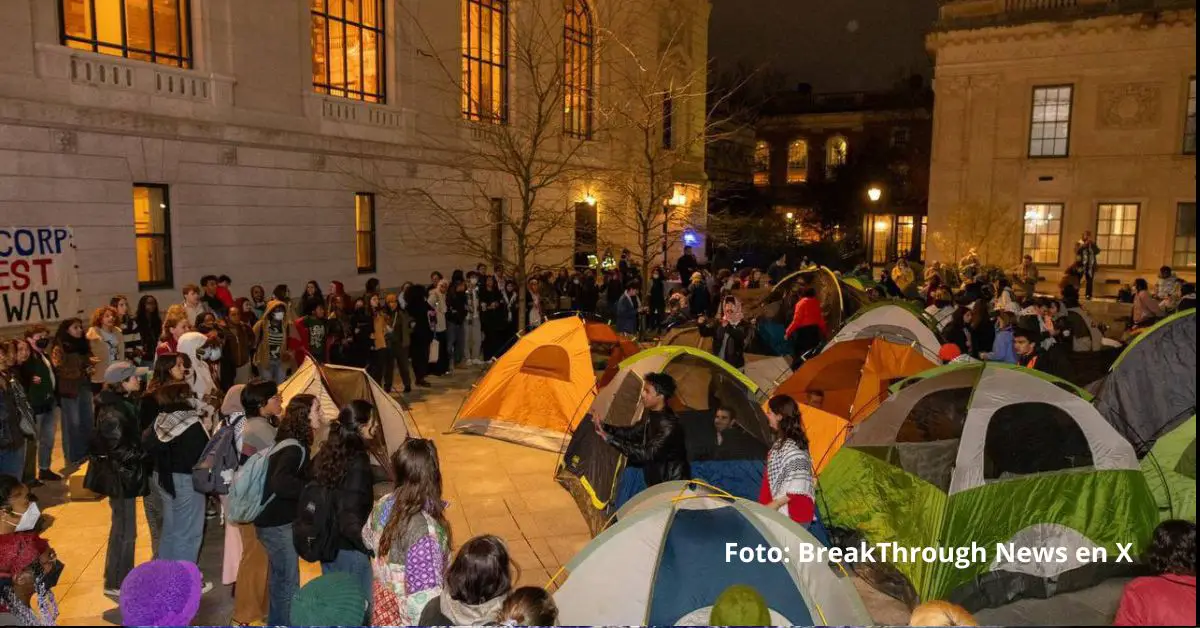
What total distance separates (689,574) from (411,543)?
1681 millimetres

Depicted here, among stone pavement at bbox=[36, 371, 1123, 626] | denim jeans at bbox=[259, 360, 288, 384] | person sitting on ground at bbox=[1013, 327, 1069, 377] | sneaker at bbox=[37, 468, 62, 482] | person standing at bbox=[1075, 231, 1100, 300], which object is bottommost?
stone pavement at bbox=[36, 371, 1123, 626]

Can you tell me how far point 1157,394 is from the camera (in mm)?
7664

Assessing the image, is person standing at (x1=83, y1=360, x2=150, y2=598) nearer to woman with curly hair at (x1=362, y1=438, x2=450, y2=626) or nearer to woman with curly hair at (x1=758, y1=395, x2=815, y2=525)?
woman with curly hair at (x1=362, y1=438, x2=450, y2=626)

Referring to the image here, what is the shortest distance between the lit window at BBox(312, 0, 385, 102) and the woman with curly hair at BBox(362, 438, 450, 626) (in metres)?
15.1

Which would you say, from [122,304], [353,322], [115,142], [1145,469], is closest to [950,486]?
[1145,469]

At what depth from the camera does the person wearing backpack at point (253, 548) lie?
5.59m

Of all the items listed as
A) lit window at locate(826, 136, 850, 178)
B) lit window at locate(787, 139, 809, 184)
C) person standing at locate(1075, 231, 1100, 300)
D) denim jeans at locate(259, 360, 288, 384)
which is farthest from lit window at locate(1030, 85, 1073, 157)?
denim jeans at locate(259, 360, 288, 384)

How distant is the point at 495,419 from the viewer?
10.7 m

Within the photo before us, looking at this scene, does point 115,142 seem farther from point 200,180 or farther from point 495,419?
point 495,419

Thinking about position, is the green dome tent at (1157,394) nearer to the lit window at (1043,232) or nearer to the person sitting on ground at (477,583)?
the person sitting on ground at (477,583)

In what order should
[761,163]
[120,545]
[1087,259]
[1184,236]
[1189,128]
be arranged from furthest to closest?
[761,163] → [1184,236] → [1189,128] → [1087,259] → [120,545]

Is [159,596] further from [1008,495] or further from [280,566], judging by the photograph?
[1008,495]

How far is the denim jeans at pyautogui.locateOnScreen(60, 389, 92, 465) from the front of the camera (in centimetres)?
907

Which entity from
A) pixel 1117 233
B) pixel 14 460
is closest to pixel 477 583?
pixel 14 460
